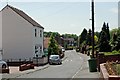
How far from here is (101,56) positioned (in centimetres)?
2881

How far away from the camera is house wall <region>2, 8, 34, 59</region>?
165 ft

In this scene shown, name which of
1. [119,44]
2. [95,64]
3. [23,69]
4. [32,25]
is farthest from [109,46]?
[95,64]

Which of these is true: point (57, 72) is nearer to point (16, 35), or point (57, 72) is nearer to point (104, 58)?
point (104, 58)

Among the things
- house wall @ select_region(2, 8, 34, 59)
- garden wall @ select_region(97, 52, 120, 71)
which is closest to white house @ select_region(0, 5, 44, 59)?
house wall @ select_region(2, 8, 34, 59)

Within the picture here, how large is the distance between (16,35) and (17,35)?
0.15 meters

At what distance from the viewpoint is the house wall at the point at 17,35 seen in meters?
50.2

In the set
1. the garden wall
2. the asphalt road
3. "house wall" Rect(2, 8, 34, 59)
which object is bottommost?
the asphalt road

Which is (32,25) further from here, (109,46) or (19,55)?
(109,46)

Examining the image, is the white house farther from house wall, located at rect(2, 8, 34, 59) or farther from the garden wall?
the garden wall

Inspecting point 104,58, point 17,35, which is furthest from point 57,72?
point 17,35

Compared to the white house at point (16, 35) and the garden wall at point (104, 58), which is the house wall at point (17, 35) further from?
the garden wall at point (104, 58)

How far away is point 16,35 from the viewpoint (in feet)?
166

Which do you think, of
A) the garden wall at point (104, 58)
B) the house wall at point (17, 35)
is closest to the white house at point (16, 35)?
the house wall at point (17, 35)

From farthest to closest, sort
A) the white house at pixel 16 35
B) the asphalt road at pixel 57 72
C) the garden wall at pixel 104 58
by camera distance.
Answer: the white house at pixel 16 35 → the garden wall at pixel 104 58 → the asphalt road at pixel 57 72
